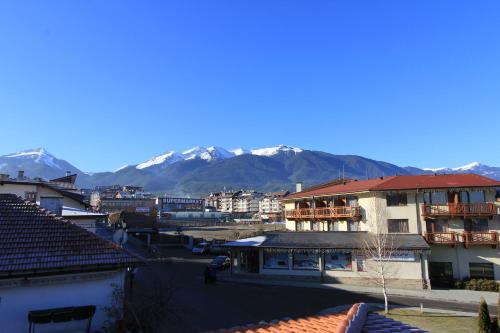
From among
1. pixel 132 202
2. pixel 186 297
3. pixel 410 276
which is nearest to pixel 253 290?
pixel 186 297

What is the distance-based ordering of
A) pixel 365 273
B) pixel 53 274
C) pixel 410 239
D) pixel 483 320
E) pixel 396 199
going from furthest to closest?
pixel 396 199 < pixel 410 239 < pixel 365 273 < pixel 483 320 < pixel 53 274

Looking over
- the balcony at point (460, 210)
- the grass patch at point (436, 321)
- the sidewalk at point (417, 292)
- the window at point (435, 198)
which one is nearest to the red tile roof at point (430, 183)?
the window at point (435, 198)

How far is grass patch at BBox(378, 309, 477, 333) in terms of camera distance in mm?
21722

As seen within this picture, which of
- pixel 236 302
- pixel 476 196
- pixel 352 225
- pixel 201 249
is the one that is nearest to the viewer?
pixel 236 302

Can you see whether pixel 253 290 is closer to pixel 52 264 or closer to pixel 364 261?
pixel 364 261

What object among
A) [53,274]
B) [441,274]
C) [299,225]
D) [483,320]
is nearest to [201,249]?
[299,225]

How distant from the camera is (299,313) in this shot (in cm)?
2498

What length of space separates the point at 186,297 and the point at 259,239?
1557 centimetres

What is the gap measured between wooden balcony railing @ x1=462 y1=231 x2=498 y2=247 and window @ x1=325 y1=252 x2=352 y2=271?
11130mm

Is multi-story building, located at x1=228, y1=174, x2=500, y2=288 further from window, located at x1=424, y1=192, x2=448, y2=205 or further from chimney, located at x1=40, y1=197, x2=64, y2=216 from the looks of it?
chimney, located at x1=40, y1=197, x2=64, y2=216

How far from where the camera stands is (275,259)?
4053cm

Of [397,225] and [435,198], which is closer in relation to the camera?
[435,198]

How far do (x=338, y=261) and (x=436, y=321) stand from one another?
15.3 metres

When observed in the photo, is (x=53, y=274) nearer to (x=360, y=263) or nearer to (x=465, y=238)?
(x=360, y=263)
